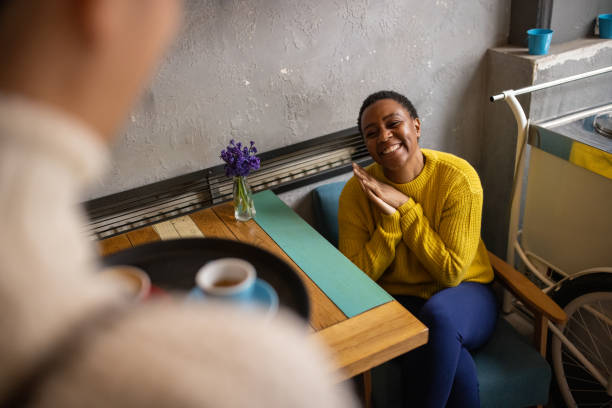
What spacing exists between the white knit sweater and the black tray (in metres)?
0.57

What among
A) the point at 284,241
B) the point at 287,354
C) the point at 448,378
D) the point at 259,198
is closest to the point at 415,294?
Answer: the point at 448,378

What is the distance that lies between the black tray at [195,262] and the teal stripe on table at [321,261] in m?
0.50

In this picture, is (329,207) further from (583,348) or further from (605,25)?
(605,25)

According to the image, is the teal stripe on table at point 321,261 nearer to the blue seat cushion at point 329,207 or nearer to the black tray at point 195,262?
the blue seat cushion at point 329,207

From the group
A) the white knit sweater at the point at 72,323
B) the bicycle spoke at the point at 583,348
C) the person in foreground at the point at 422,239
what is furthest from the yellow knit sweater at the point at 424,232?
the white knit sweater at the point at 72,323

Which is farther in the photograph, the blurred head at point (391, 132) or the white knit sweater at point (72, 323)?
the blurred head at point (391, 132)

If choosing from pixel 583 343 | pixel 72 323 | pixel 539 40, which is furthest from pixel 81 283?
pixel 539 40

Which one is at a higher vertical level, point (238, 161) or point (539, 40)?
point (539, 40)

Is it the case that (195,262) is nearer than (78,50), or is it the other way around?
(78,50)

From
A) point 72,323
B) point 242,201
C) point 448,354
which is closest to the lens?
point 72,323

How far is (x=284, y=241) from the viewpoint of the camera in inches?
66.8

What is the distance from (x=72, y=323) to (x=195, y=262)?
77cm

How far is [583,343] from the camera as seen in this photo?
78.4 inches

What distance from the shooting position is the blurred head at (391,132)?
1726 mm
